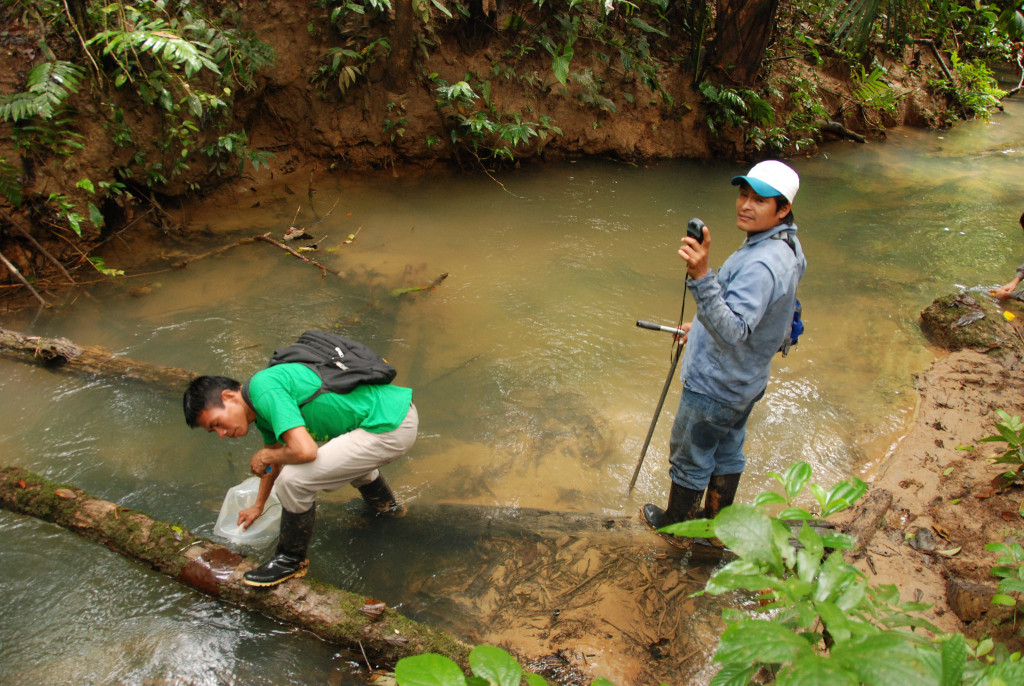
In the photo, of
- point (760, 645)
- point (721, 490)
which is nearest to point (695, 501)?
point (721, 490)

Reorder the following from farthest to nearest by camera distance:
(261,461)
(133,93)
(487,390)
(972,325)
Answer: (133,93) < (972,325) < (487,390) < (261,461)

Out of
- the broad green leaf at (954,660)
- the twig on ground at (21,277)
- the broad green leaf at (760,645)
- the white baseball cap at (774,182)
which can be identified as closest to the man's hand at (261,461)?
the broad green leaf at (760,645)

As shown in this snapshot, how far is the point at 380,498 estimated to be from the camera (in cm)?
347

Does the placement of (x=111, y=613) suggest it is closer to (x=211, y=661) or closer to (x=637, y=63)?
(x=211, y=661)

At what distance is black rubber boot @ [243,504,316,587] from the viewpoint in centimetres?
282

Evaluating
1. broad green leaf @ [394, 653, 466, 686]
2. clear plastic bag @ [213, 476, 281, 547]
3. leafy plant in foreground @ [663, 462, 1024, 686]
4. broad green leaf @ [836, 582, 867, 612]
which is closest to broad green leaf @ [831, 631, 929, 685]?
leafy plant in foreground @ [663, 462, 1024, 686]

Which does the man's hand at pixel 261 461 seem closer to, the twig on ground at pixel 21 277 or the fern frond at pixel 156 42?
the twig on ground at pixel 21 277

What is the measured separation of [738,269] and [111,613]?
3.18m

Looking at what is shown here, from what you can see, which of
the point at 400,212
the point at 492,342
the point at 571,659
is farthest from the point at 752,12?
the point at 571,659

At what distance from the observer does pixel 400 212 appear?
7.25 metres

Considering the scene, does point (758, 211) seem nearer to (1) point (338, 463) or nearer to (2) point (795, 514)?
(2) point (795, 514)

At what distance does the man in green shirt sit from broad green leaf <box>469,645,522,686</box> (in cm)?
142

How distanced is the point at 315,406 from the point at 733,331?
182cm

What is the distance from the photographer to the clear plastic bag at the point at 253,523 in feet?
10.7
